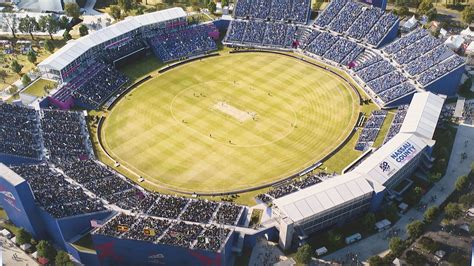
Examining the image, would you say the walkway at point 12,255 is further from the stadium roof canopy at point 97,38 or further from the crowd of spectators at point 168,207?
the stadium roof canopy at point 97,38

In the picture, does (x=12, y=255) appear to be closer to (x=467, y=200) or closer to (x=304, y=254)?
(x=304, y=254)

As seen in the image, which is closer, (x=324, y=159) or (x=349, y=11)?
(x=324, y=159)

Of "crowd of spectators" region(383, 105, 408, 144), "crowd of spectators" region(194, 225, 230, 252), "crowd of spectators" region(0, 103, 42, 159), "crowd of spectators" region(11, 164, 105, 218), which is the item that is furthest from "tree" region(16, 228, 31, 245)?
"crowd of spectators" region(383, 105, 408, 144)

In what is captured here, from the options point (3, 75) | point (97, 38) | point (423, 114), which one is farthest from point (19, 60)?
point (423, 114)

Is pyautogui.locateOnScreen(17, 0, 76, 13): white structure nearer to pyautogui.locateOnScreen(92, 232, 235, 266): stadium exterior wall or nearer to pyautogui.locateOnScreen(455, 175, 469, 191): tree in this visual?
pyautogui.locateOnScreen(92, 232, 235, 266): stadium exterior wall

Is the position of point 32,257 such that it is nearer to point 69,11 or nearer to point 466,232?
point 466,232

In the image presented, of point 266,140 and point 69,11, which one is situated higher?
point 69,11

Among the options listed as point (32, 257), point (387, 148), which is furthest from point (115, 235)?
point (387, 148)
